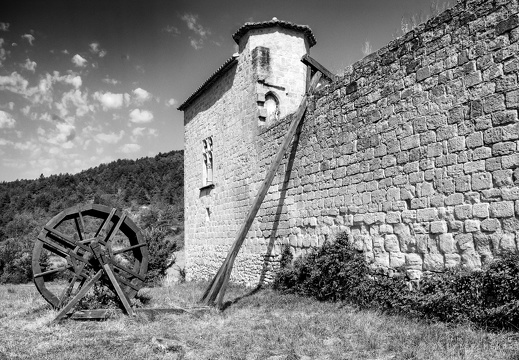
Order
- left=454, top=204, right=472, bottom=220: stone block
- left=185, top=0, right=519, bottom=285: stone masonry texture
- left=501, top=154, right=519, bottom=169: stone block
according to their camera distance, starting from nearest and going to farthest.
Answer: left=501, top=154, right=519, bottom=169: stone block
left=185, top=0, right=519, bottom=285: stone masonry texture
left=454, top=204, right=472, bottom=220: stone block

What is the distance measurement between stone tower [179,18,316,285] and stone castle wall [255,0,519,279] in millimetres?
2575

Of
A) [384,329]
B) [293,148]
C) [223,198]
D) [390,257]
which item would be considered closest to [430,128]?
[390,257]

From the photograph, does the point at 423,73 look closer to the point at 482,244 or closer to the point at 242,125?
the point at 482,244

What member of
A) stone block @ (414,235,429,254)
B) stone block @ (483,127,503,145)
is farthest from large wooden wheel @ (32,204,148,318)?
stone block @ (483,127,503,145)

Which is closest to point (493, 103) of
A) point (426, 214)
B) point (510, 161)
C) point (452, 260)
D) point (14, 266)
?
point (510, 161)

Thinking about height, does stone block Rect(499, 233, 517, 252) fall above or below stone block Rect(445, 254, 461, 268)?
above

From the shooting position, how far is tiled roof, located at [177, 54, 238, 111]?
40.0 feet

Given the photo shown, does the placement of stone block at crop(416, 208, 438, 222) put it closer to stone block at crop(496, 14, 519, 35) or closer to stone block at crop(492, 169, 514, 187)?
stone block at crop(492, 169, 514, 187)

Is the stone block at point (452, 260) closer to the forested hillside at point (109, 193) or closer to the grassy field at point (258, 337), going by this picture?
the grassy field at point (258, 337)

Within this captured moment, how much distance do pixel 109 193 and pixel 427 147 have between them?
43.7m

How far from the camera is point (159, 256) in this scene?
56.6 feet

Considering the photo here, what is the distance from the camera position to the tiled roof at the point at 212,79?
40.0 ft

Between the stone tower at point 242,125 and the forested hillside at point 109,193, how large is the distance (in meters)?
18.9

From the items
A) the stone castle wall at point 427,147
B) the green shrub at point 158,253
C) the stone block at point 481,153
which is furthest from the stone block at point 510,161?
the green shrub at point 158,253
